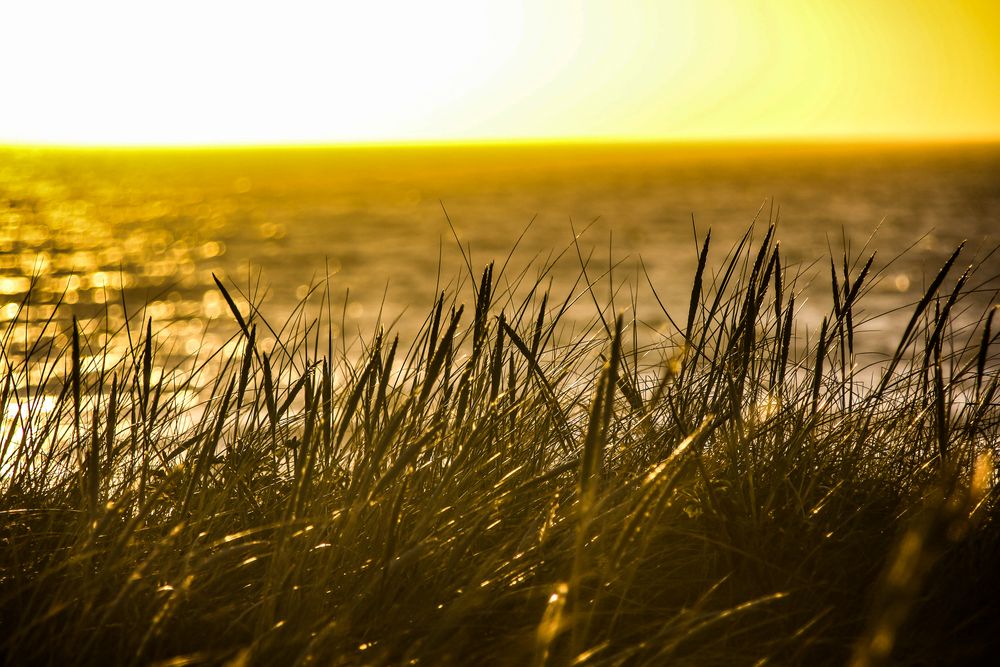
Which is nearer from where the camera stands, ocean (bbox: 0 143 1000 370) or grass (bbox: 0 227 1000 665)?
grass (bbox: 0 227 1000 665)

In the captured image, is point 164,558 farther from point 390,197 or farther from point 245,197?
point 245,197

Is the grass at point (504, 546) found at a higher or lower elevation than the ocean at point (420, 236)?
higher

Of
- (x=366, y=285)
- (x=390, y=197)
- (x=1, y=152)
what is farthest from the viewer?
(x=1, y=152)

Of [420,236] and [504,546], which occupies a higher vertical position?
[504,546]

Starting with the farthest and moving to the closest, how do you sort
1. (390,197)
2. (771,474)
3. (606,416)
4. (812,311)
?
(390,197) < (812,311) < (771,474) < (606,416)

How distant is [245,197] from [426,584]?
87.9 m

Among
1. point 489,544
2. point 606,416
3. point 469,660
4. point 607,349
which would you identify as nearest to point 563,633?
point 469,660

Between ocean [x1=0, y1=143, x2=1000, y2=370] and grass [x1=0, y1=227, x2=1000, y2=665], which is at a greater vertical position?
grass [x1=0, y1=227, x2=1000, y2=665]

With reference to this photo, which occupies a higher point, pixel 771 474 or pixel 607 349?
pixel 607 349

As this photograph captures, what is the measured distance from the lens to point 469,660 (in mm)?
1298

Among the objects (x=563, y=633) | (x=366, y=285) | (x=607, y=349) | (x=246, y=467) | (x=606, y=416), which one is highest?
(x=606, y=416)

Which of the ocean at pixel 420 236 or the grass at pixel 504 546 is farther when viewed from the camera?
the ocean at pixel 420 236

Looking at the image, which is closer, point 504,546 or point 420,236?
point 504,546

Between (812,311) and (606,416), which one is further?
(812,311)
